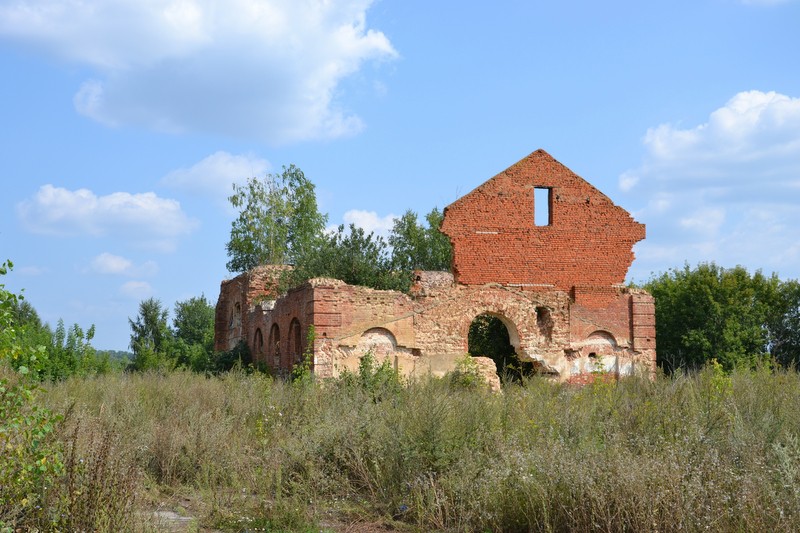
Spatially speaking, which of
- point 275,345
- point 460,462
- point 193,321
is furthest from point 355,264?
point 193,321

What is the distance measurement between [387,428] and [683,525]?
11.8 feet

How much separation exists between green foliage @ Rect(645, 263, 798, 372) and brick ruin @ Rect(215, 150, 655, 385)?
928cm

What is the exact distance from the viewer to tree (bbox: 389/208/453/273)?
43.4m

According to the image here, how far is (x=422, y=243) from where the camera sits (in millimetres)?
44719

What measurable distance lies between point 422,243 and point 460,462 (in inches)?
1465

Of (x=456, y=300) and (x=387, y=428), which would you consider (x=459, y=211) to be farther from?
(x=387, y=428)

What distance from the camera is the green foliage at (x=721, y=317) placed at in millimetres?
33750

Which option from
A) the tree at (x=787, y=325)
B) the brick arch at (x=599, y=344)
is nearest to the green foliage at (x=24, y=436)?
the brick arch at (x=599, y=344)

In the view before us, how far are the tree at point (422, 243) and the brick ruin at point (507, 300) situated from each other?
49.0ft

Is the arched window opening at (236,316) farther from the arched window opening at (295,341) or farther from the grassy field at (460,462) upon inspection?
the grassy field at (460,462)

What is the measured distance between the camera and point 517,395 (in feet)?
34.3

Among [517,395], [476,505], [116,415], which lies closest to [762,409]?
[517,395]

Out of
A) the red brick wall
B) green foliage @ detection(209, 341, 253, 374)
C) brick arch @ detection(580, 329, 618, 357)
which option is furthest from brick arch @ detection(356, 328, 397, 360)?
green foliage @ detection(209, 341, 253, 374)

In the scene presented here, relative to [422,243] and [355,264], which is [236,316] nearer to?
[355,264]
